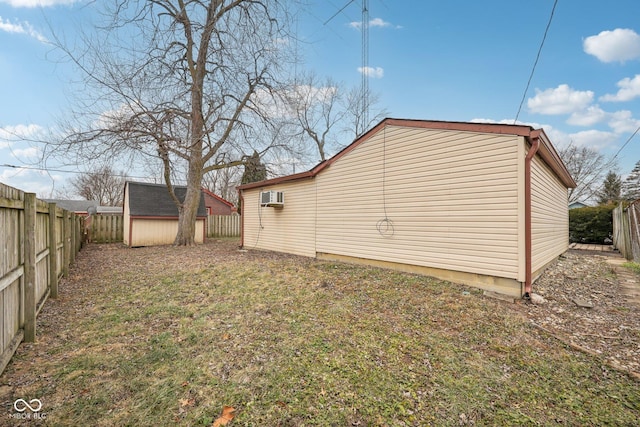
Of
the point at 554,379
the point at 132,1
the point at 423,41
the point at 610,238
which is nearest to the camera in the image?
the point at 554,379

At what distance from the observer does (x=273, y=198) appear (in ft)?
29.6

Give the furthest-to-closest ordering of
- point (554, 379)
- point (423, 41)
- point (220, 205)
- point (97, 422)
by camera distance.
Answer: point (220, 205), point (423, 41), point (554, 379), point (97, 422)

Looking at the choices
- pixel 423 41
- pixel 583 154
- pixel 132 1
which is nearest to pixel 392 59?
pixel 423 41

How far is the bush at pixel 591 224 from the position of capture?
13820 millimetres

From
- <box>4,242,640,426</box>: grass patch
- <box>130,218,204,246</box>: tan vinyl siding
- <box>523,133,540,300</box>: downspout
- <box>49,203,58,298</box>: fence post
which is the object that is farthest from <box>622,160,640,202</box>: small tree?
<box>49,203,58,298</box>: fence post

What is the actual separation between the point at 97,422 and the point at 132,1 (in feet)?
35.5

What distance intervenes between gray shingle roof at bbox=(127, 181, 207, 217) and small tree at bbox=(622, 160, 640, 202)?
3510 centimetres

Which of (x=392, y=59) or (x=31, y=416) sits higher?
(x=392, y=59)

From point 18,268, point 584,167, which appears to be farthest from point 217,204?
point 584,167

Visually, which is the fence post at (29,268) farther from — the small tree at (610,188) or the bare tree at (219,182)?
the small tree at (610,188)

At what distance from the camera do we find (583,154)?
2477 cm

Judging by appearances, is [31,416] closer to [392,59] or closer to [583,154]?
[392,59]

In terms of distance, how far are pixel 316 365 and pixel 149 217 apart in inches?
477
